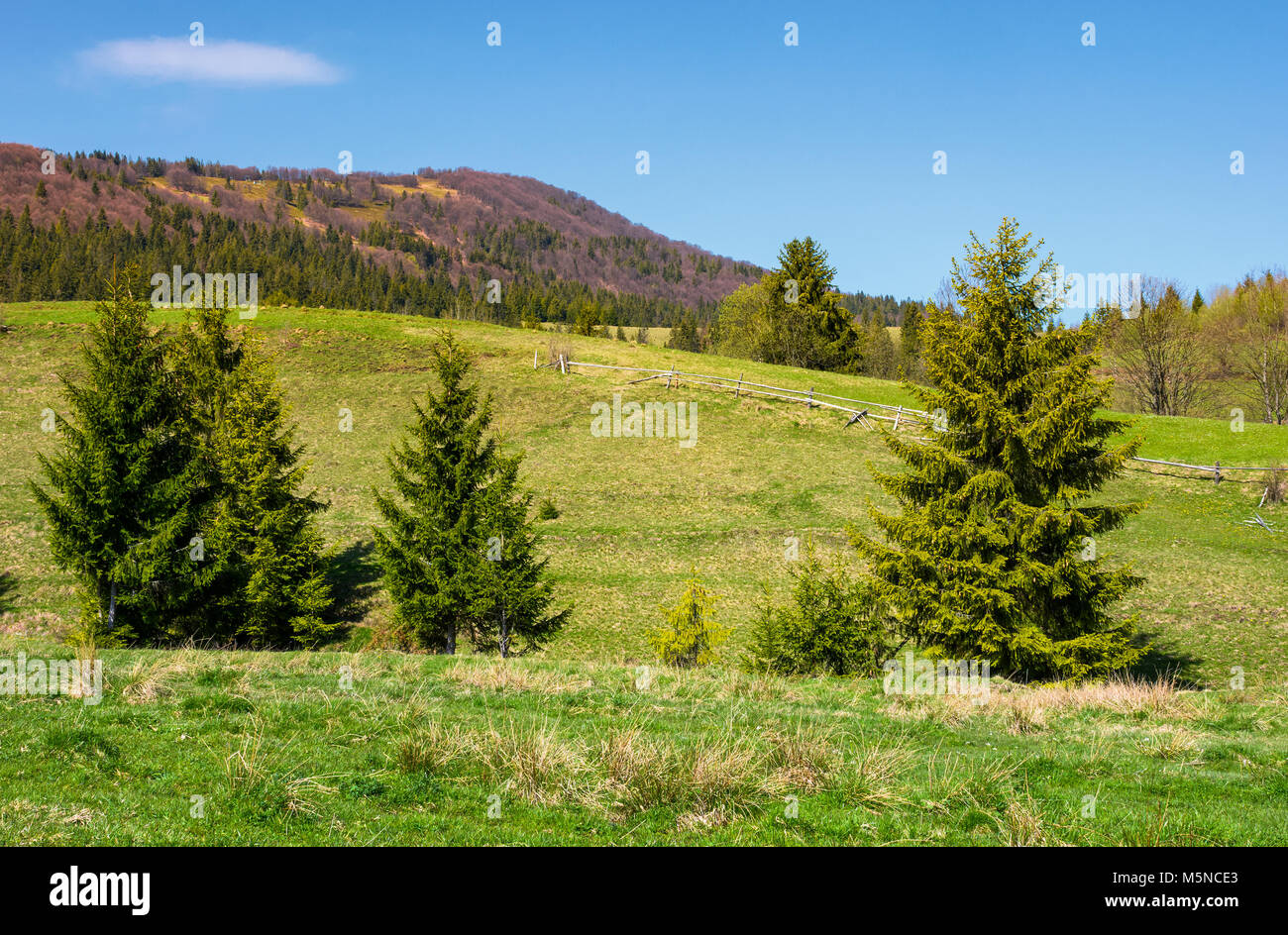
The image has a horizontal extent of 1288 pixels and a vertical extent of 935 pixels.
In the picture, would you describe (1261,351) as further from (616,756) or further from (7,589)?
(7,589)

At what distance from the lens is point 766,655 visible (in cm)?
2108

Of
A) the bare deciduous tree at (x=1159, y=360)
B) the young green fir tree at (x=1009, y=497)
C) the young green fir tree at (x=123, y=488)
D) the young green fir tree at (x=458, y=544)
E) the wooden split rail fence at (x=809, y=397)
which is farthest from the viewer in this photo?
the bare deciduous tree at (x=1159, y=360)

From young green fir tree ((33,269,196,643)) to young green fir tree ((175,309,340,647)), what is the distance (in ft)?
3.32

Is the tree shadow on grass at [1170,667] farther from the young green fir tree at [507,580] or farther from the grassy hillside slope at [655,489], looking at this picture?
the young green fir tree at [507,580]

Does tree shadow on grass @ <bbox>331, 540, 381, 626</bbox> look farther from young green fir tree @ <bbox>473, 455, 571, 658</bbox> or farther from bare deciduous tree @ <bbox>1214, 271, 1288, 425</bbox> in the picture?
bare deciduous tree @ <bbox>1214, 271, 1288, 425</bbox>

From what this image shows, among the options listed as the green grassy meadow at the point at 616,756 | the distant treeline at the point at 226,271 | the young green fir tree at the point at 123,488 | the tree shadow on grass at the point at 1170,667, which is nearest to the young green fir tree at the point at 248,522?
the young green fir tree at the point at 123,488

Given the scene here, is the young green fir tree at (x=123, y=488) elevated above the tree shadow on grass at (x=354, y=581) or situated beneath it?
elevated above

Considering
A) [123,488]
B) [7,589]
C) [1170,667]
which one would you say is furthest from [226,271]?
[1170,667]

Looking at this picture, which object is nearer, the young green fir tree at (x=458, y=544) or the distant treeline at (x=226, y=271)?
the young green fir tree at (x=458, y=544)

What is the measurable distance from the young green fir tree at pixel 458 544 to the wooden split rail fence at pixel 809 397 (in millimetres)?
25445

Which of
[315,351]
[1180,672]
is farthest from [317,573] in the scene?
[315,351]

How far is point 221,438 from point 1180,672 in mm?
31437

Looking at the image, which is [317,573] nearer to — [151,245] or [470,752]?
[470,752]

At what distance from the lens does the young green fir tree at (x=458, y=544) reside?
82.3 feet
